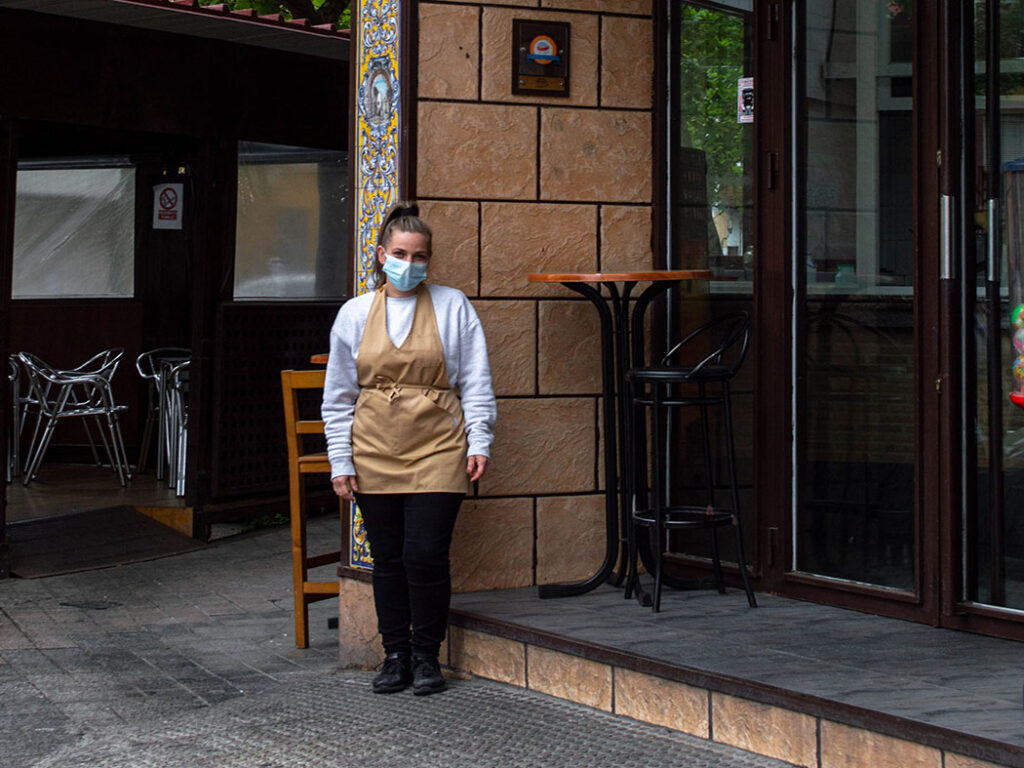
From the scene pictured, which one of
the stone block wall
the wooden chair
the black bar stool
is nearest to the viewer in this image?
the black bar stool

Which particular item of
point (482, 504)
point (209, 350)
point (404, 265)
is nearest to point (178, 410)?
point (209, 350)

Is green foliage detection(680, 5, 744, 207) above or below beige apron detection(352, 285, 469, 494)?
above

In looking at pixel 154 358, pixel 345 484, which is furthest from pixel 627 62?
pixel 154 358

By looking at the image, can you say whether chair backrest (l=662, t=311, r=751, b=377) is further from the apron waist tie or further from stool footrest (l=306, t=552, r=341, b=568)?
stool footrest (l=306, t=552, r=341, b=568)

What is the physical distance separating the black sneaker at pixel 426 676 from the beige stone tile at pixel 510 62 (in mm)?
2157

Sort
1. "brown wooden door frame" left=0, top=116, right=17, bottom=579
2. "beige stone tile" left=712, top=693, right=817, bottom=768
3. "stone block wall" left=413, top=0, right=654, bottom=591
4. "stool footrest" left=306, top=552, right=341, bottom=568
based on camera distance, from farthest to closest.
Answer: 1. "brown wooden door frame" left=0, top=116, right=17, bottom=579
2. "stool footrest" left=306, top=552, right=341, bottom=568
3. "stone block wall" left=413, top=0, right=654, bottom=591
4. "beige stone tile" left=712, top=693, right=817, bottom=768

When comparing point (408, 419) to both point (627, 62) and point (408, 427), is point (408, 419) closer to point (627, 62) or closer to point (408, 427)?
point (408, 427)

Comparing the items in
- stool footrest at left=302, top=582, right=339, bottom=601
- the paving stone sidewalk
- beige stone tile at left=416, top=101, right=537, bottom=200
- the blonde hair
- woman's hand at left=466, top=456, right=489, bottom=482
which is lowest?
the paving stone sidewalk

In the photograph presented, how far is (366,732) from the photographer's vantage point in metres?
4.53

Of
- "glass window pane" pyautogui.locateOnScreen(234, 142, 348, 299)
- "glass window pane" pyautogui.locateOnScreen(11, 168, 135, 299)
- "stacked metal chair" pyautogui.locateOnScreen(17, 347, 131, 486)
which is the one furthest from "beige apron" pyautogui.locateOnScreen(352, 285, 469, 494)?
"glass window pane" pyautogui.locateOnScreen(11, 168, 135, 299)

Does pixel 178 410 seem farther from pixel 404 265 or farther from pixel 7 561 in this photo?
pixel 404 265

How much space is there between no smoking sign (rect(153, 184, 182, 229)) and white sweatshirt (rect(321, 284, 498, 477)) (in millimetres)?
6601

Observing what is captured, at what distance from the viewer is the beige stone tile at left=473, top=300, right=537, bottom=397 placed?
5613 millimetres

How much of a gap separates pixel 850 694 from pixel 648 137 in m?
2.65
